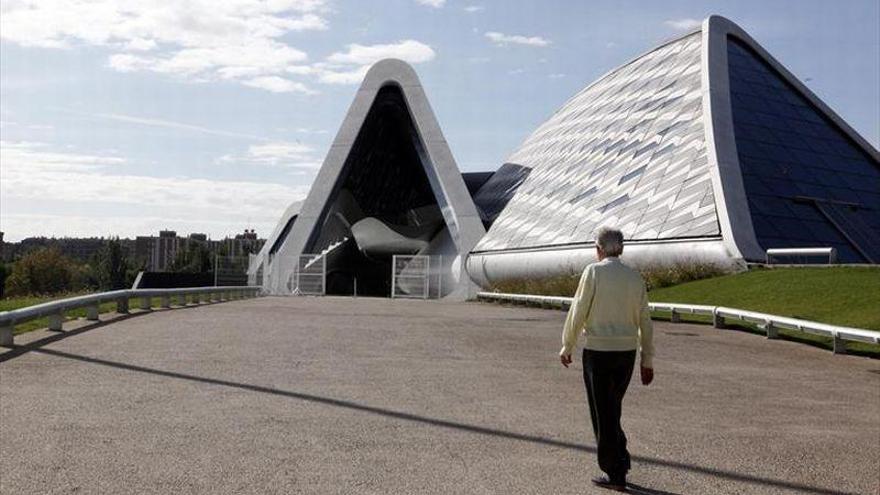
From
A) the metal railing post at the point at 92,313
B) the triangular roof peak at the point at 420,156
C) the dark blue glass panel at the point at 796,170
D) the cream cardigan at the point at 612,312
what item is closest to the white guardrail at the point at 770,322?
the dark blue glass panel at the point at 796,170

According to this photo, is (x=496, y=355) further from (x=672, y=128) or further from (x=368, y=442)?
(x=672, y=128)

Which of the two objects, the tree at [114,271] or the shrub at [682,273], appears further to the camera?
the tree at [114,271]

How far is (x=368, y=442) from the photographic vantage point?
6.89 m

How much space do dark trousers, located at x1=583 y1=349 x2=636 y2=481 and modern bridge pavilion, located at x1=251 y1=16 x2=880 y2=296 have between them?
1936 cm

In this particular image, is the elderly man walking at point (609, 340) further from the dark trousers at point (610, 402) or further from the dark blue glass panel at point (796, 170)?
the dark blue glass panel at point (796, 170)

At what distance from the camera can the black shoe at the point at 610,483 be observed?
18.5 ft

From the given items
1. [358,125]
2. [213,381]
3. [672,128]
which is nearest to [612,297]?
[213,381]

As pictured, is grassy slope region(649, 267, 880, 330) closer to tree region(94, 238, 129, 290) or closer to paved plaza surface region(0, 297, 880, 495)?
paved plaza surface region(0, 297, 880, 495)

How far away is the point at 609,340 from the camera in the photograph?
5750mm

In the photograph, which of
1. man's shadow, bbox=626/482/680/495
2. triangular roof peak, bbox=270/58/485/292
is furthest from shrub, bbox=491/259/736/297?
man's shadow, bbox=626/482/680/495

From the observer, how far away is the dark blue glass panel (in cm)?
2691

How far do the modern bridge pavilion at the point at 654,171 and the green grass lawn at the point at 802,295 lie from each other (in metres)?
2.00

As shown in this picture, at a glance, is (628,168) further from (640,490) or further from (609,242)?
(640,490)

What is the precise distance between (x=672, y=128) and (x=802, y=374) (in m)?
→ 23.0
